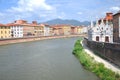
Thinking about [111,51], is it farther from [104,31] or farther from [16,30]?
[16,30]

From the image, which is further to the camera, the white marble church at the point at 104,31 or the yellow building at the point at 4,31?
the yellow building at the point at 4,31

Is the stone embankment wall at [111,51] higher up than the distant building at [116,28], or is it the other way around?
the distant building at [116,28]

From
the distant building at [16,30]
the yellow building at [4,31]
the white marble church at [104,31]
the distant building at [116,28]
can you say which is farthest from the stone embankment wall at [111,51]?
the distant building at [16,30]

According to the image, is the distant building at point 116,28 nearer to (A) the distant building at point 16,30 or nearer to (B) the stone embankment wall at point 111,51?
(B) the stone embankment wall at point 111,51

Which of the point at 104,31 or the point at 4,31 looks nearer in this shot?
the point at 104,31

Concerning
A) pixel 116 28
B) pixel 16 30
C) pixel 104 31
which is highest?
pixel 16 30

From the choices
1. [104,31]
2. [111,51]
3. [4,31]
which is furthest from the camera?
[4,31]

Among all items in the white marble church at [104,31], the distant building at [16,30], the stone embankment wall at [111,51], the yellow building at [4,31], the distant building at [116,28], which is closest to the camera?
the stone embankment wall at [111,51]

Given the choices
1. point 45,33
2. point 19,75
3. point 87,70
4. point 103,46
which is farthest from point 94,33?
point 45,33

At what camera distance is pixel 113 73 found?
56.0 ft

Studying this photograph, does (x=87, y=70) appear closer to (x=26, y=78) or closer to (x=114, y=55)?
(x=114, y=55)

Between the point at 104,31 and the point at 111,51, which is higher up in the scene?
the point at 104,31

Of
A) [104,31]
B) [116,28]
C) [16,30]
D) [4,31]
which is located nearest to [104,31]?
[104,31]

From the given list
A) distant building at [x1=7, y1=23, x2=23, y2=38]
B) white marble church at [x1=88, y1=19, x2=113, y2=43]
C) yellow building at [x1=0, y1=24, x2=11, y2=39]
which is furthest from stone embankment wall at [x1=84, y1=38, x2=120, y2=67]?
distant building at [x1=7, y1=23, x2=23, y2=38]
